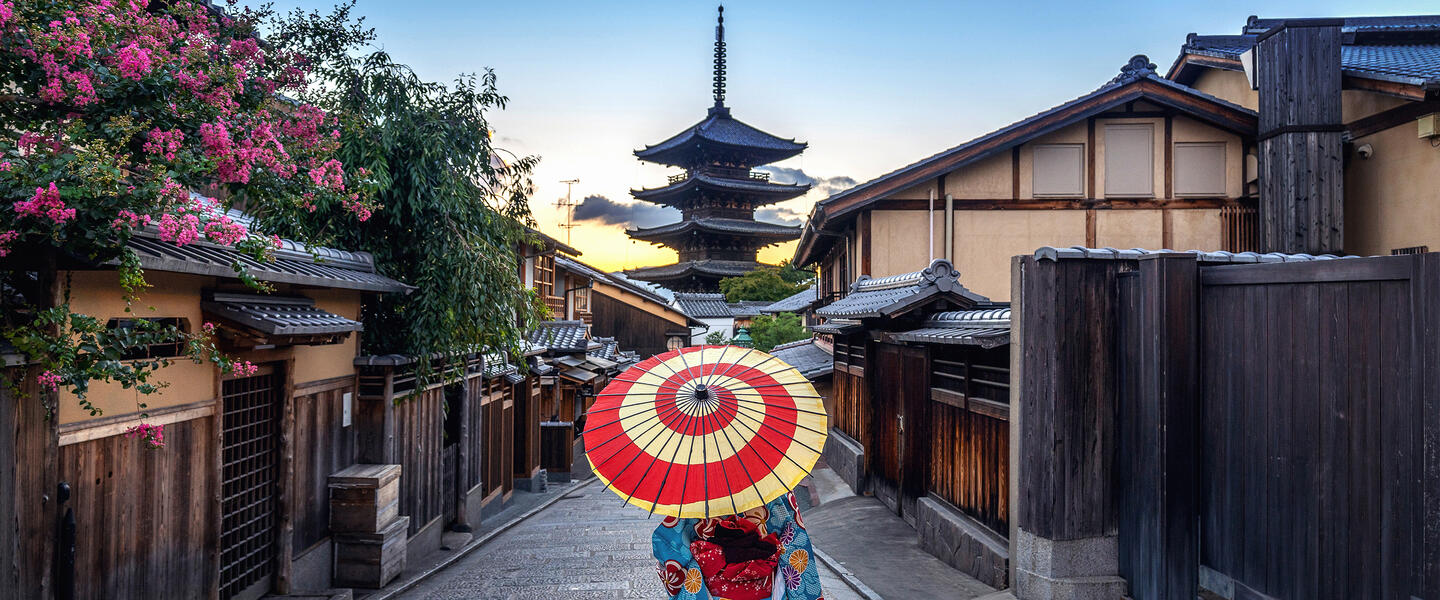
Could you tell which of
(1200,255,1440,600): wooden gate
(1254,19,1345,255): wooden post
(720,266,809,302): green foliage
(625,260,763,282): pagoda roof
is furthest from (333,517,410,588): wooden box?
(625,260,763,282): pagoda roof

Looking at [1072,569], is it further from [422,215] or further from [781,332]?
[781,332]

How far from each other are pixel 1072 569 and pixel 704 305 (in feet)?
136

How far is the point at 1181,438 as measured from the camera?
5684mm

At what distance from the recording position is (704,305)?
47531mm

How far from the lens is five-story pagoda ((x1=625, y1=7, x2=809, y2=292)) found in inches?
1857

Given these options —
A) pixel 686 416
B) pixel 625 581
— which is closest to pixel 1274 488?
pixel 686 416

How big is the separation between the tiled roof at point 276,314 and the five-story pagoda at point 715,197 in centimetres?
3980

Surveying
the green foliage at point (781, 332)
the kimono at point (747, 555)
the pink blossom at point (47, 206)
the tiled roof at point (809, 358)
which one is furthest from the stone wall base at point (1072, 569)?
the green foliage at point (781, 332)

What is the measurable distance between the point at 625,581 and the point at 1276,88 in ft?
39.5

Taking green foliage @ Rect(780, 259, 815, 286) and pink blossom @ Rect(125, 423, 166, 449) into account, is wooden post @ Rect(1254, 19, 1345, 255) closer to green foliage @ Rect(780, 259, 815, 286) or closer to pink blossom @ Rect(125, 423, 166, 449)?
pink blossom @ Rect(125, 423, 166, 449)

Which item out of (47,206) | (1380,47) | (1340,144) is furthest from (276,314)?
(1380,47)

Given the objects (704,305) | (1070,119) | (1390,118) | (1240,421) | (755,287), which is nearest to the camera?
(1240,421)

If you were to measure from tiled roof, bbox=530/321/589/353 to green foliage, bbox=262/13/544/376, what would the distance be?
8.09 m

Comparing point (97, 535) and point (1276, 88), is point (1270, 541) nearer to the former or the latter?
point (97, 535)
